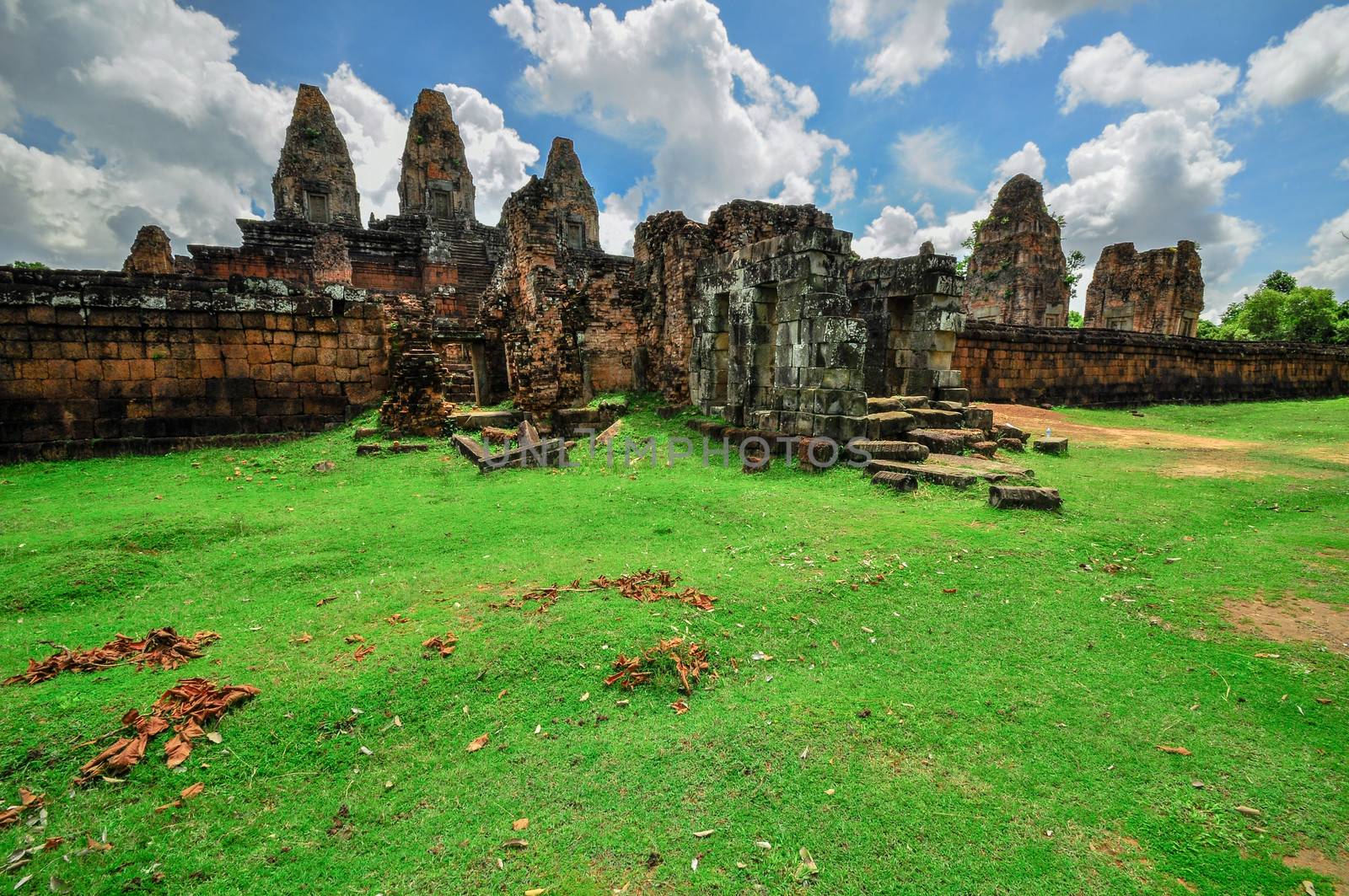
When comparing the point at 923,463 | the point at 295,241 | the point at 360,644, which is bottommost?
the point at 360,644

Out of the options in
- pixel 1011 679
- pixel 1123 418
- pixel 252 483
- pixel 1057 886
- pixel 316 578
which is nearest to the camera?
pixel 1057 886

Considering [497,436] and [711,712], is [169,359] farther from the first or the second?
[711,712]

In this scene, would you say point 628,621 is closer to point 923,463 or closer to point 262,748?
point 262,748

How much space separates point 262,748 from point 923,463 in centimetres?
773

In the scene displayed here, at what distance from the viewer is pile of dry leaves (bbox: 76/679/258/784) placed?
2.40 meters

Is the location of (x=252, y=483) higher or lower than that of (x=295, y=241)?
lower

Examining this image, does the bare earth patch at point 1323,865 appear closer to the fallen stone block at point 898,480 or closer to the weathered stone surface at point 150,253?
the fallen stone block at point 898,480

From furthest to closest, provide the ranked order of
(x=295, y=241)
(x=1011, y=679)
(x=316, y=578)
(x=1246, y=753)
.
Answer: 1. (x=295, y=241)
2. (x=316, y=578)
3. (x=1011, y=679)
4. (x=1246, y=753)

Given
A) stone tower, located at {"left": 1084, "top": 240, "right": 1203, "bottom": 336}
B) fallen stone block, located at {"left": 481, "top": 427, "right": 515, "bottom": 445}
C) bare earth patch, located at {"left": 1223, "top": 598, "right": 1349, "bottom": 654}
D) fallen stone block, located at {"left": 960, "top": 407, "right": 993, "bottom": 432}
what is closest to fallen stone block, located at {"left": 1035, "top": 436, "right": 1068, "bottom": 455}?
fallen stone block, located at {"left": 960, "top": 407, "right": 993, "bottom": 432}

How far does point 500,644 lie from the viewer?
11.0 ft

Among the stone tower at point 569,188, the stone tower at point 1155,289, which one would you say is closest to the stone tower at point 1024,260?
the stone tower at point 1155,289

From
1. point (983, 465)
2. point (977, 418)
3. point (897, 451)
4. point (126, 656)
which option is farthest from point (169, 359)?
point (977, 418)

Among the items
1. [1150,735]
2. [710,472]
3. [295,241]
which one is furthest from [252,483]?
[295,241]

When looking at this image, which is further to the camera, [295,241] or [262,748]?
[295,241]
